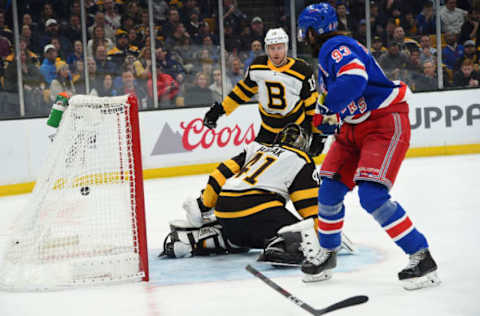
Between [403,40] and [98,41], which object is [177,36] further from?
[403,40]

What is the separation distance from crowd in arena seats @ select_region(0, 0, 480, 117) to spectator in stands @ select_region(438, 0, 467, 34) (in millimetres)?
13

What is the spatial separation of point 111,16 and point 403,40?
Answer: 3643 mm

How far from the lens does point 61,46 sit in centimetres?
832

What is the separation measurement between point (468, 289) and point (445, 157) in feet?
18.3

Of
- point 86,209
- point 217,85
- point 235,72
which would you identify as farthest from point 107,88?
point 86,209

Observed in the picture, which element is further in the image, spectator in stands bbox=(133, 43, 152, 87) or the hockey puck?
spectator in stands bbox=(133, 43, 152, 87)

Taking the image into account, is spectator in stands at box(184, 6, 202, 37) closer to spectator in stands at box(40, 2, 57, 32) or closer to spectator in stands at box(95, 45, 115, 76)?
spectator in stands at box(95, 45, 115, 76)

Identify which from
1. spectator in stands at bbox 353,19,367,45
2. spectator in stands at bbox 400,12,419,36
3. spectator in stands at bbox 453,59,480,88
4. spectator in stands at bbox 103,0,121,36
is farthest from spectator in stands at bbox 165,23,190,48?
spectator in stands at bbox 453,59,480,88

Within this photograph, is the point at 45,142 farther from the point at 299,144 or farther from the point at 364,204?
the point at 364,204

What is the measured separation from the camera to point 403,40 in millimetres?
9391

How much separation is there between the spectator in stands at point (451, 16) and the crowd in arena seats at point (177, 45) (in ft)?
0.04

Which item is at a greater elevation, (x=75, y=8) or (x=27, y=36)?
(x=75, y=8)

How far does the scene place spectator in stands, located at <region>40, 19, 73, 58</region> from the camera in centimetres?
827

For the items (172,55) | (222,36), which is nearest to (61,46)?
(172,55)
